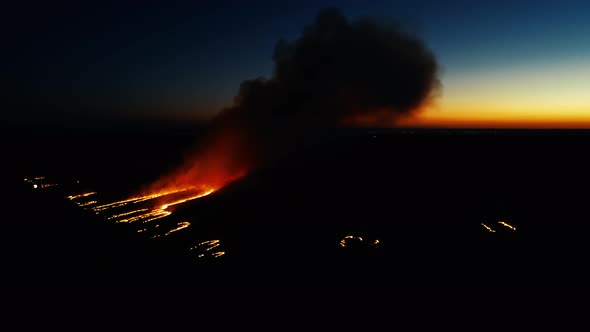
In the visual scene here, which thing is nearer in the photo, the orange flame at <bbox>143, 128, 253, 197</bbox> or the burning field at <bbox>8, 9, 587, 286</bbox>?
the burning field at <bbox>8, 9, 587, 286</bbox>

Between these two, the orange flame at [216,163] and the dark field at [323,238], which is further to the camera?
the orange flame at [216,163]

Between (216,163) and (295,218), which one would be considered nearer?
(295,218)

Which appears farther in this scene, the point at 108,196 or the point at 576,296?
the point at 108,196

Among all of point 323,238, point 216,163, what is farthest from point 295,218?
point 216,163

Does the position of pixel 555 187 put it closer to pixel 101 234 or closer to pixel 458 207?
pixel 458 207

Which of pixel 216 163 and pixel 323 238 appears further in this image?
pixel 216 163

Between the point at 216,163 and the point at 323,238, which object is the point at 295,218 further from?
the point at 216,163

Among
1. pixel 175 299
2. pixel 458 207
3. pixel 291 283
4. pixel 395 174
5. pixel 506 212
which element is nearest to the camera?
pixel 175 299

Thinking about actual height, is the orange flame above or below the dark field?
above

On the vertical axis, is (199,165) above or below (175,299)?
above

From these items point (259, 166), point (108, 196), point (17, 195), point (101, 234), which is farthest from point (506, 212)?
point (17, 195)

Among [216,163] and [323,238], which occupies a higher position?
[216,163]
